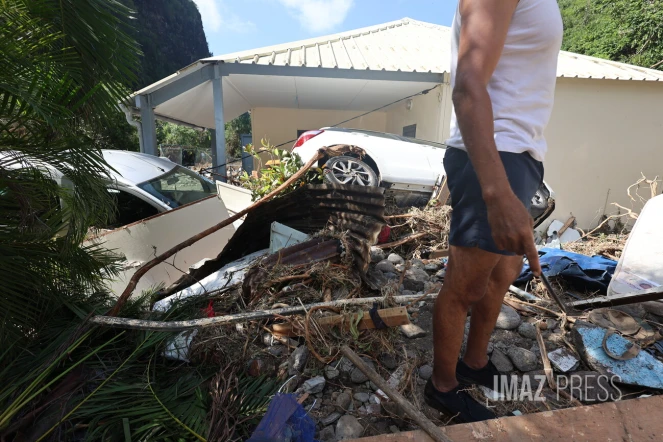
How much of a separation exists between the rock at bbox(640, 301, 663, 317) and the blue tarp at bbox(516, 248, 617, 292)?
39 centimetres

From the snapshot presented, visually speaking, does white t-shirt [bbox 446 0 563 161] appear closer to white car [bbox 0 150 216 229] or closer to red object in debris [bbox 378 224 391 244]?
red object in debris [bbox 378 224 391 244]

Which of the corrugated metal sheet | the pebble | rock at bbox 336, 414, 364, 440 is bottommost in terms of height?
the pebble

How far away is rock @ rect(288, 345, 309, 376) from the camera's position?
5.89ft

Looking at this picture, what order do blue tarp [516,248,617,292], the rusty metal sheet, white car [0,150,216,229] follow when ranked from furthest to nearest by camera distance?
white car [0,150,216,229] < the rusty metal sheet < blue tarp [516,248,617,292]

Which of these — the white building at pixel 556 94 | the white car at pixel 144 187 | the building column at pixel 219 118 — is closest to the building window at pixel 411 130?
the white building at pixel 556 94

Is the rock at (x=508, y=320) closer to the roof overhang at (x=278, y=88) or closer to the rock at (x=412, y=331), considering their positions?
the rock at (x=412, y=331)

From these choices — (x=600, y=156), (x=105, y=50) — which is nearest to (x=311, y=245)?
(x=105, y=50)

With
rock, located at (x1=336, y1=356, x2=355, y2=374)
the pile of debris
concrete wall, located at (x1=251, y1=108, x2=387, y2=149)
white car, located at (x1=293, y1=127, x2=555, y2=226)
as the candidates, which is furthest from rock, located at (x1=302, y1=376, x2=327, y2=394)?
concrete wall, located at (x1=251, y1=108, x2=387, y2=149)

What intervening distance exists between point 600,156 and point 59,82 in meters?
8.64

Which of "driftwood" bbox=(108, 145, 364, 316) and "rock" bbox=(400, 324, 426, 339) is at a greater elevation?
"driftwood" bbox=(108, 145, 364, 316)

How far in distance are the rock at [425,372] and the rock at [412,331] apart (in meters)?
0.24

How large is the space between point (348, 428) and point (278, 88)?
8.13m

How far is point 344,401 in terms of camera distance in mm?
1630

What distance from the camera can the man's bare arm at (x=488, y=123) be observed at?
1030 mm
